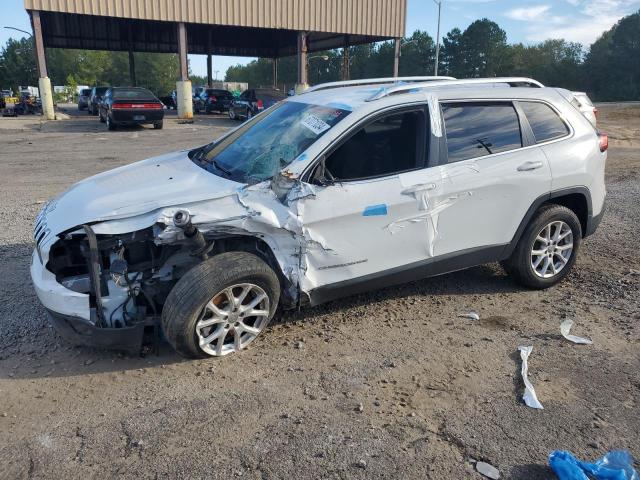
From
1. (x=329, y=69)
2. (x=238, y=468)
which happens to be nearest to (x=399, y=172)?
(x=238, y=468)

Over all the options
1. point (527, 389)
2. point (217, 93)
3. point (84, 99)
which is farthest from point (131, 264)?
point (84, 99)

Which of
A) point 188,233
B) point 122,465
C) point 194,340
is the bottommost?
point 122,465

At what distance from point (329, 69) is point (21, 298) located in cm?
10460

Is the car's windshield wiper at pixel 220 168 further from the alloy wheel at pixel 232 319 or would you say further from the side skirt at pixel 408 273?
the side skirt at pixel 408 273

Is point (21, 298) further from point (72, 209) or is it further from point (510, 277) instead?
point (510, 277)

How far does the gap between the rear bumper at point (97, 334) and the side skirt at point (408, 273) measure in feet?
3.96

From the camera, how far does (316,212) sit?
3.55m

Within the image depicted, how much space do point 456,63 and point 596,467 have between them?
3372 inches

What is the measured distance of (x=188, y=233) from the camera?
3.28m

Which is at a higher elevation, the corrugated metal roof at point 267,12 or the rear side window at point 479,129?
the corrugated metal roof at point 267,12

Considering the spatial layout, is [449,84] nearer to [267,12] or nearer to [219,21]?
[219,21]

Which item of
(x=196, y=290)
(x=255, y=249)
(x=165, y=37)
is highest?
(x=165, y=37)

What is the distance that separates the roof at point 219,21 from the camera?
2342 centimetres

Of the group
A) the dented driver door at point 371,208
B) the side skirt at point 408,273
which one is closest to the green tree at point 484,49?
the side skirt at point 408,273
